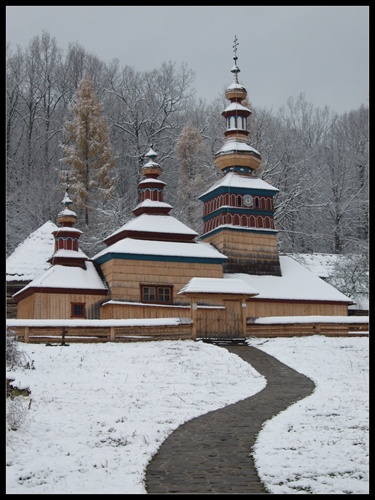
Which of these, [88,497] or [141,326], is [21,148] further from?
[88,497]

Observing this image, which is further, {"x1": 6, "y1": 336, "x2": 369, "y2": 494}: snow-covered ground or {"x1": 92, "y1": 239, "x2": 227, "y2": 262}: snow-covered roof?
{"x1": 92, "y1": 239, "x2": 227, "y2": 262}: snow-covered roof

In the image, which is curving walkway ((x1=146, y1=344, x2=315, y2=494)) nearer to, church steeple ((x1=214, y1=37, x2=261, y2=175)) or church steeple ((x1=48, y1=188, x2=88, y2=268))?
church steeple ((x1=48, y1=188, x2=88, y2=268))

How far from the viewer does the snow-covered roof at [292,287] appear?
3666 centimetres

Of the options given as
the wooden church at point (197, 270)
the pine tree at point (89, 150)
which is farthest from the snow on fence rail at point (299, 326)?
the pine tree at point (89, 150)

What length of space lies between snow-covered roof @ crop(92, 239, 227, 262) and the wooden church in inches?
2.2

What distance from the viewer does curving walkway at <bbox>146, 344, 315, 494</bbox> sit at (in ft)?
33.3

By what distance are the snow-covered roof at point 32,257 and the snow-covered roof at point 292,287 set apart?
9.95 m

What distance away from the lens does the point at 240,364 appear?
22812 mm

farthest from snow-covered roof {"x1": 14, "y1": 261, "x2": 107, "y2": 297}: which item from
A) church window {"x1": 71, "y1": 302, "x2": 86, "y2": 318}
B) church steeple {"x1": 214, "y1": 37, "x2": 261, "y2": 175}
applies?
church steeple {"x1": 214, "y1": 37, "x2": 261, "y2": 175}

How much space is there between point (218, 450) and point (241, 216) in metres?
28.0

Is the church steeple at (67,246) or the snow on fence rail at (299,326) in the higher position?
the church steeple at (67,246)

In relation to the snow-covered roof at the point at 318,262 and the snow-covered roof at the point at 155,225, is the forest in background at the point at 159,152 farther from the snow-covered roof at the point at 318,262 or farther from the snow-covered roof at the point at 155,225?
the snow-covered roof at the point at 155,225

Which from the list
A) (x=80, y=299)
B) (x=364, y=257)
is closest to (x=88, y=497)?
(x=80, y=299)

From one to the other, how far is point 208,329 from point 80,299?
6.90m
